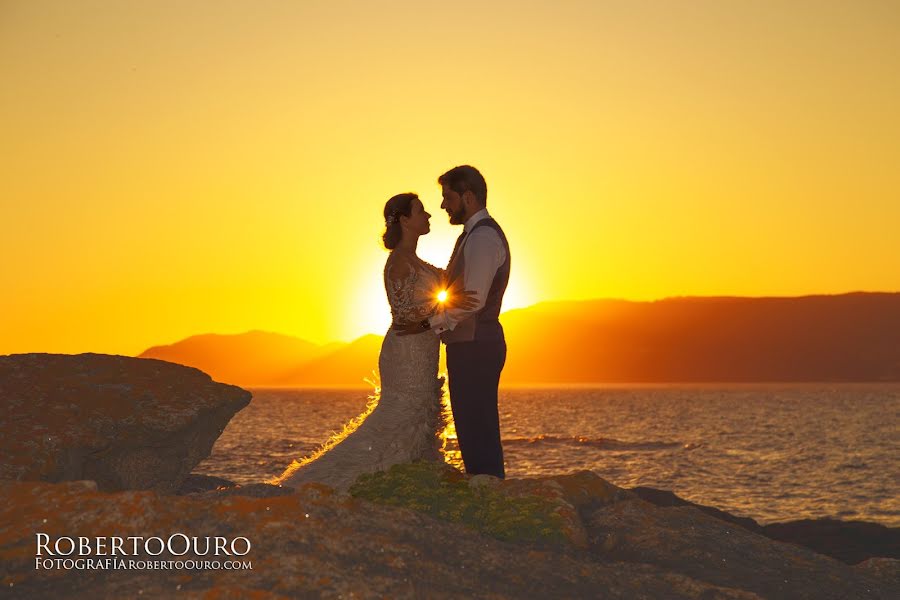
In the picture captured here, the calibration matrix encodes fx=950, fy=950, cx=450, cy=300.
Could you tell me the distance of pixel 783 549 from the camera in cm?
644

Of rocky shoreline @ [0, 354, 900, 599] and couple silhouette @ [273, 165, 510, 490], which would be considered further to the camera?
couple silhouette @ [273, 165, 510, 490]

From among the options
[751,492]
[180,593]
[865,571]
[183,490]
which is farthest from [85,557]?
[751,492]

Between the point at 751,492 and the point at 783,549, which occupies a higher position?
the point at 783,549

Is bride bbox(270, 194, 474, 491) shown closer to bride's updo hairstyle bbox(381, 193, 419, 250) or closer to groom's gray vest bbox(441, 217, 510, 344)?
bride's updo hairstyle bbox(381, 193, 419, 250)

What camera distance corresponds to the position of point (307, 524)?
4.71 m

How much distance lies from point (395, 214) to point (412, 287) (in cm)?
62

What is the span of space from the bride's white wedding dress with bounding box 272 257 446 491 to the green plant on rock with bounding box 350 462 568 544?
1.09 meters

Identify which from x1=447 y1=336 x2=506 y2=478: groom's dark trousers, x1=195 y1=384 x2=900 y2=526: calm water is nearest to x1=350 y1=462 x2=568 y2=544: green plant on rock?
x1=447 y1=336 x2=506 y2=478: groom's dark trousers

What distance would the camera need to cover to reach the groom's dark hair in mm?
7180

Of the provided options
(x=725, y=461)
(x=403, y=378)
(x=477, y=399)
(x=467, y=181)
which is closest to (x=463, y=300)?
(x=477, y=399)

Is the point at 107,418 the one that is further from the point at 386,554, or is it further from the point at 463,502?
the point at 386,554

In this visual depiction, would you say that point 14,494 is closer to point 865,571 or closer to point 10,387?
point 10,387

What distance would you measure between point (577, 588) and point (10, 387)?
4784mm

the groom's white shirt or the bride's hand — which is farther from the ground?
the groom's white shirt
